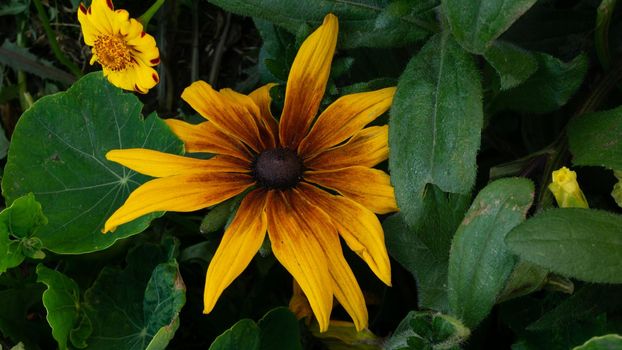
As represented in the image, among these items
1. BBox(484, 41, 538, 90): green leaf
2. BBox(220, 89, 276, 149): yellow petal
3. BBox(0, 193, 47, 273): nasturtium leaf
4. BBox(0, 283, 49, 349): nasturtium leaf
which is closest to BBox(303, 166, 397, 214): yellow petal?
BBox(220, 89, 276, 149): yellow petal

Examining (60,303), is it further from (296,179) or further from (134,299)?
A: (296,179)

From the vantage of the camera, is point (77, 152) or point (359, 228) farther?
point (77, 152)

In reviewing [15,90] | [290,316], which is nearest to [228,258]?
[290,316]

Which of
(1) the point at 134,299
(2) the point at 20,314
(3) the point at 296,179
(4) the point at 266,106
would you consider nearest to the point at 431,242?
(3) the point at 296,179

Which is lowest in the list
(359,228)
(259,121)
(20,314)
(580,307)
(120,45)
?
(20,314)

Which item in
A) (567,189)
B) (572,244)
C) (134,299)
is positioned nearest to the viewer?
(572,244)

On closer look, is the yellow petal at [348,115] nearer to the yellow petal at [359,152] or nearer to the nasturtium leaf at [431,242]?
the yellow petal at [359,152]

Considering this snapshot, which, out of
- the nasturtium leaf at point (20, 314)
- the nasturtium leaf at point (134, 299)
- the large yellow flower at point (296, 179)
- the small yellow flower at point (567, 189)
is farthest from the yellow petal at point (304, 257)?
the nasturtium leaf at point (20, 314)

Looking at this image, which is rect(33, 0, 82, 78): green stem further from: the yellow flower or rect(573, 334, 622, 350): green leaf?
rect(573, 334, 622, 350): green leaf
